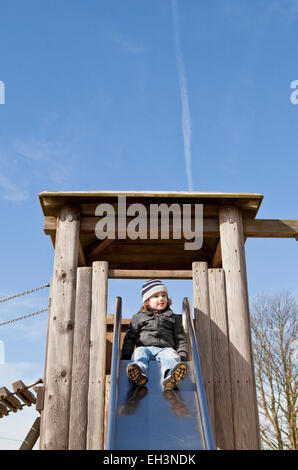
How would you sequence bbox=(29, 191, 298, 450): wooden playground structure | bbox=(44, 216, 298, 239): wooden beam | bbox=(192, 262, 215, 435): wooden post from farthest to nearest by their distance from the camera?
1. bbox=(44, 216, 298, 239): wooden beam
2. bbox=(192, 262, 215, 435): wooden post
3. bbox=(29, 191, 298, 450): wooden playground structure

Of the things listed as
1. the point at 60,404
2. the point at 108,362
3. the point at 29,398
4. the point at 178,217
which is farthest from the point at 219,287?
the point at 29,398

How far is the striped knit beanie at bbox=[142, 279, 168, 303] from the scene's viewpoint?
21.6ft

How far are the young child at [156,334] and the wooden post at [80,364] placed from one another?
1.55ft

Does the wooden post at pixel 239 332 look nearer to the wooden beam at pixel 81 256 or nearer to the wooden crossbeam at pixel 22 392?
the wooden beam at pixel 81 256

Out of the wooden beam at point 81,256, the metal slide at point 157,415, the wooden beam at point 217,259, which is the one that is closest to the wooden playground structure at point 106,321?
the metal slide at point 157,415

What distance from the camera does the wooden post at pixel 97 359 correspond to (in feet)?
18.7

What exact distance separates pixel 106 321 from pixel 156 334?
2.01 feet

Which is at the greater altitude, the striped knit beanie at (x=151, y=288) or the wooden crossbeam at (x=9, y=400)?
the striped knit beanie at (x=151, y=288)

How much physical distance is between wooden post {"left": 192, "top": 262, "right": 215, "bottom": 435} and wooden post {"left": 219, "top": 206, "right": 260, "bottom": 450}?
27cm

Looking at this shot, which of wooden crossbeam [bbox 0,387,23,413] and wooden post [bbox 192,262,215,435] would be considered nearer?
wooden post [bbox 192,262,215,435]

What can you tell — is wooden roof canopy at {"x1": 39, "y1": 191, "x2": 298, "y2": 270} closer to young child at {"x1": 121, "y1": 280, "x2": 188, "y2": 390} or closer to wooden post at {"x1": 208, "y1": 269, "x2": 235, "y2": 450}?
wooden post at {"x1": 208, "y1": 269, "x2": 235, "y2": 450}

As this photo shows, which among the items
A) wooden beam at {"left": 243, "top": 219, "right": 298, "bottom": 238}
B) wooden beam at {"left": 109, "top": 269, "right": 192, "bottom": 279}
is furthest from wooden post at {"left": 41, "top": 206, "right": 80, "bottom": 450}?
wooden beam at {"left": 243, "top": 219, "right": 298, "bottom": 238}

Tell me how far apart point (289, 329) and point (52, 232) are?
1373 centimetres
